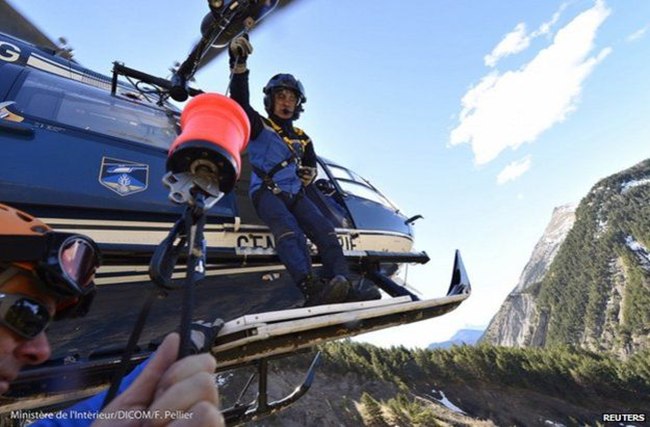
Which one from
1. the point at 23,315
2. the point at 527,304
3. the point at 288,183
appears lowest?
the point at 527,304

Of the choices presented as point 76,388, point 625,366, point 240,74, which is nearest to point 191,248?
point 76,388

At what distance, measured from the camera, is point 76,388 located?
96.7 inches

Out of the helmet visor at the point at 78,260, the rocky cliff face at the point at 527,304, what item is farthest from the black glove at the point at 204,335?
the rocky cliff face at the point at 527,304

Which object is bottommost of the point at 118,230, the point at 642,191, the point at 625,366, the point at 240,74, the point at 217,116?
the point at 625,366

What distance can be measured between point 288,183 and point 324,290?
1.15 meters

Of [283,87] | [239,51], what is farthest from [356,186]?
[239,51]

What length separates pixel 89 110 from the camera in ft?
12.1

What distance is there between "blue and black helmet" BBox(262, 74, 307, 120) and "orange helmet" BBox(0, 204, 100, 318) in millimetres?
2970

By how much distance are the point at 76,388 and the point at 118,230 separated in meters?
1.06

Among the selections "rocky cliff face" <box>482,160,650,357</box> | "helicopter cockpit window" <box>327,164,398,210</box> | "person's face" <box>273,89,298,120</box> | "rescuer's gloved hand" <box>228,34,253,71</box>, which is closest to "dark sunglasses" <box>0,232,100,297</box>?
"rescuer's gloved hand" <box>228,34,253,71</box>

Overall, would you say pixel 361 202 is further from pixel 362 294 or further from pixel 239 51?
pixel 239 51

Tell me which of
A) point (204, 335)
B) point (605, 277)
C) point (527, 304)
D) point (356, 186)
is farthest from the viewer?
point (527, 304)

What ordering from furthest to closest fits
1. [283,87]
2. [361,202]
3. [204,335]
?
1. [361,202]
2. [283,87]
3. [204,335]

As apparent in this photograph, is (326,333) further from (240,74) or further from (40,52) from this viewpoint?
(40,52)
